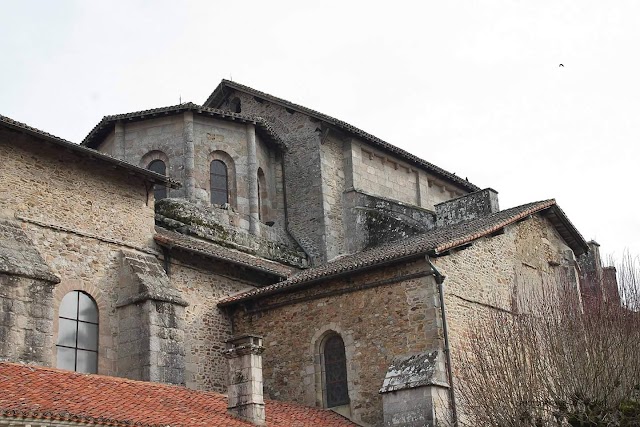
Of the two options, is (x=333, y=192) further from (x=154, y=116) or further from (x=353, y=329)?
(x=353, y=329)

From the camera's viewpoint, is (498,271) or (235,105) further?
(235,105)

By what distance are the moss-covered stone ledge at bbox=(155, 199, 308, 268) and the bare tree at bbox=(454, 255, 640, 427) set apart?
8.20 m

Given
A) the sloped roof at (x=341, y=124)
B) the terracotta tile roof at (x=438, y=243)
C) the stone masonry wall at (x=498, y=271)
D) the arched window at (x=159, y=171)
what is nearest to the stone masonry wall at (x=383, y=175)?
the sloped roof at (x=341, y=124)

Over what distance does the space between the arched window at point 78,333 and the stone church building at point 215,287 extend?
0.03m

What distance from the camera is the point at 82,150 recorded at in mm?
18125

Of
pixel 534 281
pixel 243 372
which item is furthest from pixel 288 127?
pixel 243 372

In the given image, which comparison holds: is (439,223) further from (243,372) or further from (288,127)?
(243,372)

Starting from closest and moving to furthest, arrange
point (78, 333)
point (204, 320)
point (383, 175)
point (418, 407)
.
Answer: point (418, 407) < point (78, 333) < point (204, 320) < point (383, 175)

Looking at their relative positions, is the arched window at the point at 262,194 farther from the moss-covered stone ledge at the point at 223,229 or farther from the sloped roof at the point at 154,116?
the sloped roof at the point at 154,116

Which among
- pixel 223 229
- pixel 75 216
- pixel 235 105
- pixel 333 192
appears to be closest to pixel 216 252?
pixel 223 229

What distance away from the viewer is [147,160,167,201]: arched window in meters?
23.5

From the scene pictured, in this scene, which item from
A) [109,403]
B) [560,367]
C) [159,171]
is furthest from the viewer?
[159,171]

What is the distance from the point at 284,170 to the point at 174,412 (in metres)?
12.9

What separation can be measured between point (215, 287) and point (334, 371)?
3616mm
